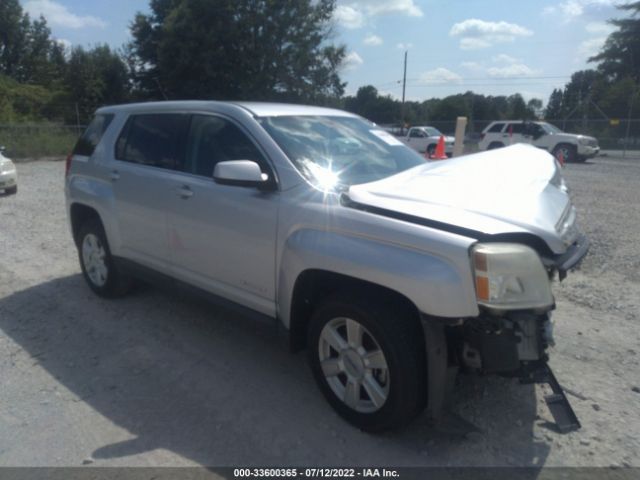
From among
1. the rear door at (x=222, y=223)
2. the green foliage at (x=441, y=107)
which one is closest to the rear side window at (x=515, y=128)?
the rear door at (x=222, y=223)

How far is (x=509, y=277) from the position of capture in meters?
2.60

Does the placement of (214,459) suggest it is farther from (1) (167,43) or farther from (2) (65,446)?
(1) (167,43)

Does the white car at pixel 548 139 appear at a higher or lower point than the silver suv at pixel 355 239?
higher

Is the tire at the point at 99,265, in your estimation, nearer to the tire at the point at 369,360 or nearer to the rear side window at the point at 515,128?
the tire at the point at 369,360

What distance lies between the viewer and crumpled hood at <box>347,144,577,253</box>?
2754 millimetres

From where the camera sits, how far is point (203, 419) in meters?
3.31

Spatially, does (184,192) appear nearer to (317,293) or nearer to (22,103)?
(317,293)

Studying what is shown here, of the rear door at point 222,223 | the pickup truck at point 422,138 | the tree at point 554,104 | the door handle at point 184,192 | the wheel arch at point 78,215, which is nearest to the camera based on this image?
the rear door at point 222,223

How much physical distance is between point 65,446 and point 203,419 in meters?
0.78

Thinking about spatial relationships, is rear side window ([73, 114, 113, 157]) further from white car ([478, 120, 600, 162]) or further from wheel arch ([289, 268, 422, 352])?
white car ([478, 120, 600, 162])

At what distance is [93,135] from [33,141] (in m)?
22.4

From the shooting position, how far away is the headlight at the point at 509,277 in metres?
2.57

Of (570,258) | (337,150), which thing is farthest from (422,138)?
(570,258)

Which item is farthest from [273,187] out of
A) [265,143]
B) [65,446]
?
[65,446]
